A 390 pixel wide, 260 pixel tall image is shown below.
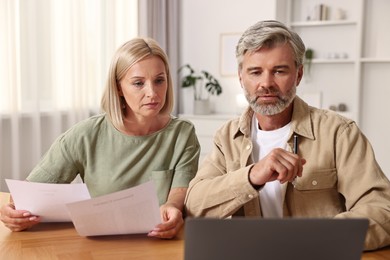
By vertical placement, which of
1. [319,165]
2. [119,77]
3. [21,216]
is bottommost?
[21,216]

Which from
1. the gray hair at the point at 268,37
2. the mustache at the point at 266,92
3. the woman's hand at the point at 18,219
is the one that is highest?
the gray hair at the point at 268,37

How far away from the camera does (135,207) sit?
1394mm

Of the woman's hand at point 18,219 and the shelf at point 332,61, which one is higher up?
the shelf at point 332,61

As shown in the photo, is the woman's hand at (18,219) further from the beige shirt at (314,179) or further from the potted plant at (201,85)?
the potted plant at (201,85)

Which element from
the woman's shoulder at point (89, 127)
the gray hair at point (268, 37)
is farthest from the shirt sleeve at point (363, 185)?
the woman's shoulder at point (89, 127)

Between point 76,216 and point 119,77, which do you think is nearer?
point 76,216

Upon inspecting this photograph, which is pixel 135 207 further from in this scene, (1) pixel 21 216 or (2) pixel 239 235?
(2) pixel 239 235

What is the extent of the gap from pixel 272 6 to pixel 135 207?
424 centimetres

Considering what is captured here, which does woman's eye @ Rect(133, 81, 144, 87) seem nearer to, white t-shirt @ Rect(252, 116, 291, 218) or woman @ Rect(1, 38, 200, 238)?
woman @ Rect(1, 38, 200, 238)

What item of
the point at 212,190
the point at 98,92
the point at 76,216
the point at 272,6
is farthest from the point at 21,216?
the point at 272,6

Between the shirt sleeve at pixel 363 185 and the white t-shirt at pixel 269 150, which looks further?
the white t-shirt at pixel 269 150

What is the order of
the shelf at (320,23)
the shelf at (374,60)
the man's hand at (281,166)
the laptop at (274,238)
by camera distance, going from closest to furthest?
the laptop at (274,238) → the man's hand at (281,166) → the shelf at (374,60) → the shelf at (320,23)

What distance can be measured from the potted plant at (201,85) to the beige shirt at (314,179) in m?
3.84

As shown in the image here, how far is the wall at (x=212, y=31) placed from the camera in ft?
18.1
